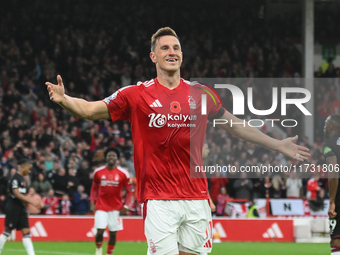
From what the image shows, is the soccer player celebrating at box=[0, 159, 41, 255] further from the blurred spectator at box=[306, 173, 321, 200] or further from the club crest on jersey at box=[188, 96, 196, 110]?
the blurred spectator at box=[306, 173, 321, 200]

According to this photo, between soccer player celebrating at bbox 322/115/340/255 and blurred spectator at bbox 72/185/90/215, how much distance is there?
1031 centimetres

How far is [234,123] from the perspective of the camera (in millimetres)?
5941

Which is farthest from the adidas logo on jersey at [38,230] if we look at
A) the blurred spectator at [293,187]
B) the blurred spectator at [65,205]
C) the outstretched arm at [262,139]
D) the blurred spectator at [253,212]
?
the outstretched arm at [262,139]

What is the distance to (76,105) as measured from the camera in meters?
5.45

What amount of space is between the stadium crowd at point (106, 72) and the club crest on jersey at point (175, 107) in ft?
33.7

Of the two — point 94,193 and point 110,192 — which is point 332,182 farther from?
point 94,193

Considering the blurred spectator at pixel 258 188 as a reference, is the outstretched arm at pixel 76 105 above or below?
above

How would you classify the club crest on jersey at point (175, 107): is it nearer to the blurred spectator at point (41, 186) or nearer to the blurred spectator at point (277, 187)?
the blurred spectator at point (41, 186)

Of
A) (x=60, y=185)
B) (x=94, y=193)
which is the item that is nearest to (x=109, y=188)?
(x=94, y=193)

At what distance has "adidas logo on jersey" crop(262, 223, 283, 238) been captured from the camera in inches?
725

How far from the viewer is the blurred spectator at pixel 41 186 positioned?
705 inches

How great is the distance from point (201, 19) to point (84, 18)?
5.03 meters

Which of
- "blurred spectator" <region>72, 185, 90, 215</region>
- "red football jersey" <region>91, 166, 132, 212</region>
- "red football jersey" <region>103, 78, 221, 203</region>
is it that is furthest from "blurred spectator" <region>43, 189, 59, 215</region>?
"red football jersey" <region>103, 78, 221, 203</region>

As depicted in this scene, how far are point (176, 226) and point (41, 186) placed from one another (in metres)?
12.8
